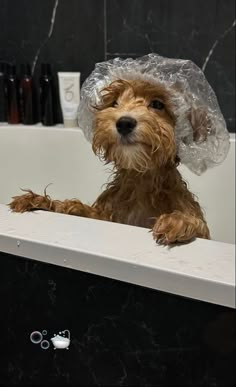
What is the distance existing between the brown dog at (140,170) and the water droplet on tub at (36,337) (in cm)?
26

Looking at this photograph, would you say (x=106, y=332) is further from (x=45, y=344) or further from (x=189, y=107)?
(x=189, y=107)

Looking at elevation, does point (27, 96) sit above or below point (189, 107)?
below

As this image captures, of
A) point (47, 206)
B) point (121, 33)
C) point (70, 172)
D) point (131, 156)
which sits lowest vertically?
point (70, 172)

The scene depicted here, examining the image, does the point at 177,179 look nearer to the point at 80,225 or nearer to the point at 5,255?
the point at 80,225

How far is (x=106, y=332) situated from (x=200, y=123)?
22.0 inches

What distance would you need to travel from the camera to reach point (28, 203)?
114 centimetres

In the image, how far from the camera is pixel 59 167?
212 cm

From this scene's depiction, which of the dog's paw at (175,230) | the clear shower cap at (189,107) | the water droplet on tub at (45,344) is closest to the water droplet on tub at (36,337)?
the water droplet on tub at (45,344)

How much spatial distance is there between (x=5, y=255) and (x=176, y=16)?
1311 mm

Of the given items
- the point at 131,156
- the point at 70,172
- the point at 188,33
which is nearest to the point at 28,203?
the point at 131,156

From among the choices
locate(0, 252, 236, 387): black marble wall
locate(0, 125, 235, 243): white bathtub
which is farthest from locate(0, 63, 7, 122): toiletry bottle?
locate(0, 252, 236, 387): black marble wall

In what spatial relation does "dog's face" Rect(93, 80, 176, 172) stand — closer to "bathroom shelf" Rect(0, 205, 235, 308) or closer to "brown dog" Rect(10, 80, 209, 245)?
"brown dog" Rect(10, 80, 209, 245)

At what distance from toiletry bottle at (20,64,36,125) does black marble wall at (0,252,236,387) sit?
4.23ft

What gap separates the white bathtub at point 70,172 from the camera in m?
1.97
